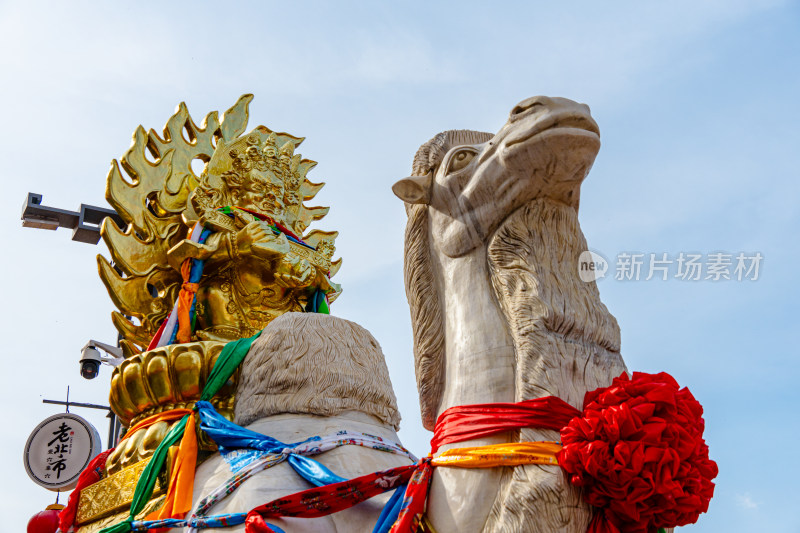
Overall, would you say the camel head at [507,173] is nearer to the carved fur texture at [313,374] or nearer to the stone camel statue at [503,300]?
the stone camel statue at [503,300]

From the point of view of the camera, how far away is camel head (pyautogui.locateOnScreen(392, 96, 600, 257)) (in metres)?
2.72

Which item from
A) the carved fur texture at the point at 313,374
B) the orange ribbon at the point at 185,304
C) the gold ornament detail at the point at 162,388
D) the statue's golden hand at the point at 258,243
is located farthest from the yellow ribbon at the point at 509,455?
the statue's golden hand at the point at 258,243

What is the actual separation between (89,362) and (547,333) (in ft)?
19.6

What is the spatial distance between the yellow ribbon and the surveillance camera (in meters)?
5.81

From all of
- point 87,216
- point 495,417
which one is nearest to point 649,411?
point 495,417

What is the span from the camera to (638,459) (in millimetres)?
2299

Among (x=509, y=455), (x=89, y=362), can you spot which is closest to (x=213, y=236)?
(x=89, y=362)

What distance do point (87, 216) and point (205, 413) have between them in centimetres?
412

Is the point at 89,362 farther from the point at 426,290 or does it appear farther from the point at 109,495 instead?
the point at 426,290

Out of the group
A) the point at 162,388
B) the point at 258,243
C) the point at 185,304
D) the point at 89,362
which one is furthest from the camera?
the point at 89,362

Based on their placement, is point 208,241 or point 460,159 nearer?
point 460,159

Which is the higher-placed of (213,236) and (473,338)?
(213,236)

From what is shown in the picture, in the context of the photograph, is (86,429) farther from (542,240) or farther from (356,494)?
(542,240)

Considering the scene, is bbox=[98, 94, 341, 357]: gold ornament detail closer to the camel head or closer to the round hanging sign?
the round hanging sign
